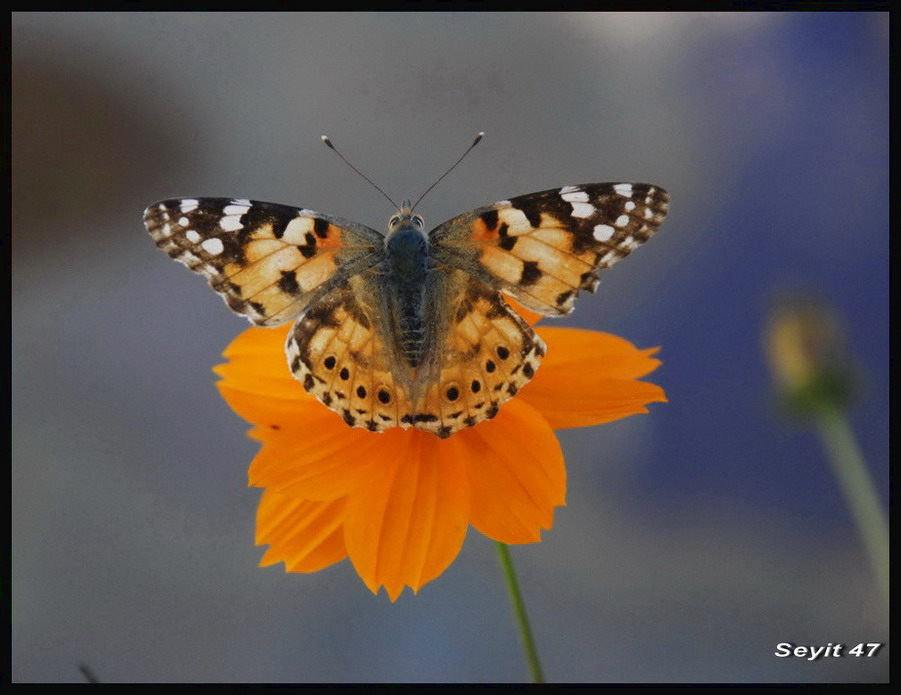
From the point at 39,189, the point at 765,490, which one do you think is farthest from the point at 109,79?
the point at 765,490

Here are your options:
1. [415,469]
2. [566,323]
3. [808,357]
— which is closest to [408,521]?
[415,469]

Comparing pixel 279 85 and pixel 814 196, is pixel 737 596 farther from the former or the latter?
pixel 279 85

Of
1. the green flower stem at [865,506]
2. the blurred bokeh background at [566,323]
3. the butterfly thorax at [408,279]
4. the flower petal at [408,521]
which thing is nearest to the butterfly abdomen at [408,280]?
the butterfly thorax at [408,279]

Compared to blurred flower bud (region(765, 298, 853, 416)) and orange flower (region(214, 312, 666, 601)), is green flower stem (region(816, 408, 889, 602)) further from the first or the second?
orange flower (region(214, 312, 666, 601))

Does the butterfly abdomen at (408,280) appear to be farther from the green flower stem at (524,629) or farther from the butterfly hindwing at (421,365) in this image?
the green flower stem at (524,629)

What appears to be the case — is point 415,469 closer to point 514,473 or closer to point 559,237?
point 514,473

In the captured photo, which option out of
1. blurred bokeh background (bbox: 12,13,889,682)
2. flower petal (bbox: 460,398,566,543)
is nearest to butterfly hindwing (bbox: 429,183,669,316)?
flower petal (bbox: 460,398,566,543)
